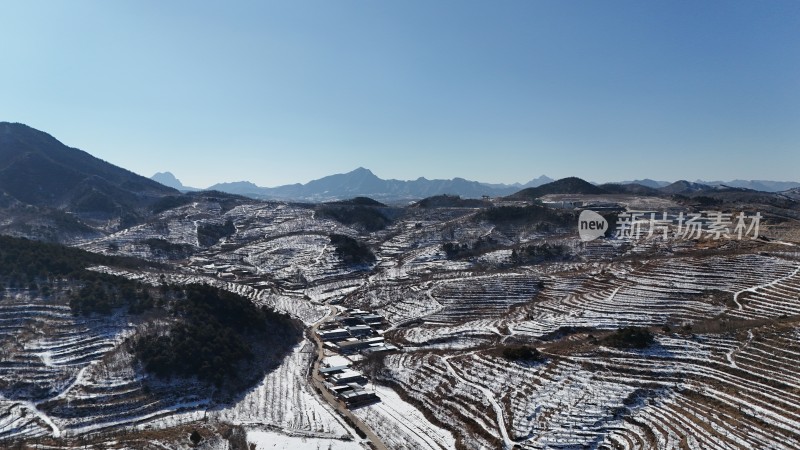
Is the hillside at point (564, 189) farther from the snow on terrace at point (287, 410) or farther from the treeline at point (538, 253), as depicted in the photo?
the snow on terrace at point (287, 410)

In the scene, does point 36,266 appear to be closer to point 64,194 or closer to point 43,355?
point 43,355

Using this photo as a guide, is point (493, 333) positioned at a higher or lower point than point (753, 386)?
lower

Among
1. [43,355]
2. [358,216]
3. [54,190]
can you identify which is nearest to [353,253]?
[358,216]

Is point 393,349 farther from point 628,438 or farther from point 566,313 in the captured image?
point 628,438

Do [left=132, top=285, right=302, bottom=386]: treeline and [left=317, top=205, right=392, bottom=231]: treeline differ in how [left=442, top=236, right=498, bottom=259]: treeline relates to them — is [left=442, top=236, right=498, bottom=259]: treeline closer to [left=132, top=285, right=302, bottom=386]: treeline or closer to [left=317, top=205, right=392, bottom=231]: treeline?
[left=317, top=205, right=392, bottom=231]: treeline

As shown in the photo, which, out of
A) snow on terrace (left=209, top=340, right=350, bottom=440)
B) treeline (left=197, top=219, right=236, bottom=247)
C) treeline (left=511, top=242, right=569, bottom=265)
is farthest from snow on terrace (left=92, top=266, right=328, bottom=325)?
treeline (left=197, top=219, right=236, bottom=247)

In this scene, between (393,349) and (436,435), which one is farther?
(393,349)

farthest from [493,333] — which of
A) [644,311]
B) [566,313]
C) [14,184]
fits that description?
[14,184]

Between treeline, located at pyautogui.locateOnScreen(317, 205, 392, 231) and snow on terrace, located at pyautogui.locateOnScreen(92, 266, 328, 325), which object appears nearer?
snow on terrace, located at pyautogui.locateOnScreen(92, 266, 328, 325)
